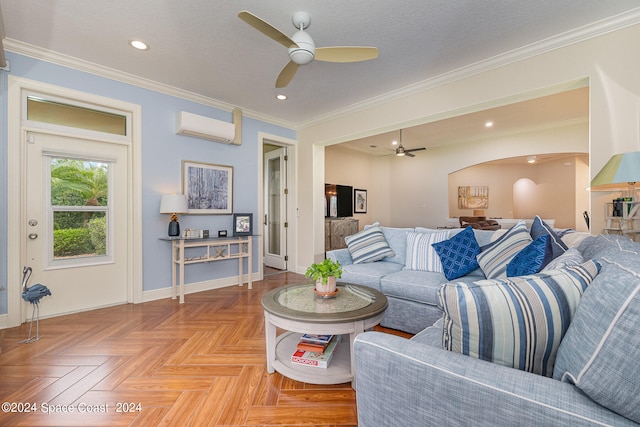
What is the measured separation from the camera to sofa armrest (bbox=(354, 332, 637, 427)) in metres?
0.69

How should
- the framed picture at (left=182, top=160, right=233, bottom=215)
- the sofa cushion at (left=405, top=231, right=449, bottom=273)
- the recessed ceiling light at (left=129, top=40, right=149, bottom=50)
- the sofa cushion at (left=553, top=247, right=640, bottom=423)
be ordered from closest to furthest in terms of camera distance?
the sofa cushion at (left=553, top=247, right=640, bottom=423)
the recessed ceiling light at (left=129, top=40, right=149, bottom=50)
the sofa cushion at (left=405, top=231, right=449, bottom=273)
the framed picture at (left=182, top=160, right=233, bottom=215)

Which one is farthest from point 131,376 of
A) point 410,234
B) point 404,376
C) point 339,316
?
point 410,234

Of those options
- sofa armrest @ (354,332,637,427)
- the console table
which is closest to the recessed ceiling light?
the console table

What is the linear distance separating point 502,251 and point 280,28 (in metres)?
2.62

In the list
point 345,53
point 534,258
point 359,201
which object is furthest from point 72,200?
point 359,201

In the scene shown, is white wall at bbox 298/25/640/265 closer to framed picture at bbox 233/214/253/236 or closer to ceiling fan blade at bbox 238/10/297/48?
framed picture at bbox 233/214/253/236

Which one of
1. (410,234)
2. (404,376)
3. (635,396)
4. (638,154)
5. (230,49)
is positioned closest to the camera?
(635,396)

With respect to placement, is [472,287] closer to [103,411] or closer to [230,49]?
[103,411]

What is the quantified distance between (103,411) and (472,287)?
201 cm

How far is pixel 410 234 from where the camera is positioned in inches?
127

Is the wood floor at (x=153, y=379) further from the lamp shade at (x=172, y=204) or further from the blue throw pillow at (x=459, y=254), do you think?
the blue throw pillow at (x=459, y=254)

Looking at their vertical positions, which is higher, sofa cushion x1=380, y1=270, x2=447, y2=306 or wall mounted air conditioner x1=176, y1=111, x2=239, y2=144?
wall mounted air conditioner x1=176, y1=111, x2=239, y2=144

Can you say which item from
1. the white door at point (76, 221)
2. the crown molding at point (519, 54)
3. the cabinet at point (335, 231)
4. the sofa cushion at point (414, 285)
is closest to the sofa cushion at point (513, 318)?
the sofa cushion at point (414, 285)

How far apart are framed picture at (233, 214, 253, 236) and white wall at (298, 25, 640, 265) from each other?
70.9 inches
